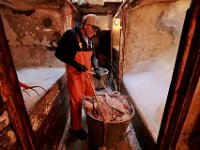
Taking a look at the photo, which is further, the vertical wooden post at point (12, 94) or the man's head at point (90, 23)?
the man's head at point (90, 23)

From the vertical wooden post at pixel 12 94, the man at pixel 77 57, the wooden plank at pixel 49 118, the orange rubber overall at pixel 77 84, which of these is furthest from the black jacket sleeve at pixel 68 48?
the vertical wooden post at pixel 12 94

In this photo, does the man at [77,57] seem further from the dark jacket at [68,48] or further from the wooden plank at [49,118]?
the wooden plank at [49,118]

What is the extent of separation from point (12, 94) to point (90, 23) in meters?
1.64

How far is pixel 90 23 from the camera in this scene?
2.28 m

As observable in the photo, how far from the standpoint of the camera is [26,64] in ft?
11.4

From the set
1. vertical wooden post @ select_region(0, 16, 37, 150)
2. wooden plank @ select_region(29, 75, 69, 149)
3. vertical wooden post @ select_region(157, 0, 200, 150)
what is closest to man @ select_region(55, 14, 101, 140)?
wooden plank @ select_region(29, 75, 69, 149)

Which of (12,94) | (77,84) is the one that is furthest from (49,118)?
(12,94)

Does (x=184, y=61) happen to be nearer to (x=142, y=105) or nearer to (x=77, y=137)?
(x=142, y=105)

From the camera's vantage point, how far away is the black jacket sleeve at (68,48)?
2262 millimetres

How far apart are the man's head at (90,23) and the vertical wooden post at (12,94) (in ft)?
5.10

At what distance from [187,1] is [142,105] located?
223 cm

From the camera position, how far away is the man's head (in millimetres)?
2258

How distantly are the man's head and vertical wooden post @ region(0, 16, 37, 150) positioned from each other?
155cm

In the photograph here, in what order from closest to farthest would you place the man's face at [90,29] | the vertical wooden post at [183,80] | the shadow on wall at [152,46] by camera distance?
the vertical wooden post at [183,80], the man's face at [90,29], the shadow on wall at [152,46]
